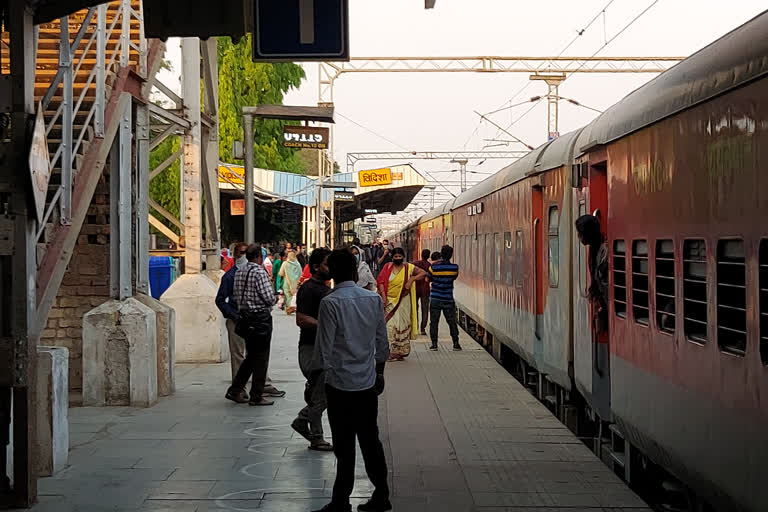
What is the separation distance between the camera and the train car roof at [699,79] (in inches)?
201

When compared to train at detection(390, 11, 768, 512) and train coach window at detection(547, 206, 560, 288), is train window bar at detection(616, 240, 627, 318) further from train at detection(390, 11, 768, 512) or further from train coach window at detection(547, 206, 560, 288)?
train coach window at detection(547, 206, 560, 288)

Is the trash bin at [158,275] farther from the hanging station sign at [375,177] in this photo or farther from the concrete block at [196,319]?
the hanging station sign at [375,177]

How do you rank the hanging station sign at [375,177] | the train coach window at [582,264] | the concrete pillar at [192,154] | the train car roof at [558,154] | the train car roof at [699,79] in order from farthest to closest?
1. the hanging station sign at [375,177]
2. the concrete pillar at [192,154]
3. the train car roof at [558,154]
4. the train coach window at [582,264]
5. the train car roof at [699,79]

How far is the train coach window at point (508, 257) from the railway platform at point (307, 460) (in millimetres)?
2119

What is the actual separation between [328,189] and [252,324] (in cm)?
2482

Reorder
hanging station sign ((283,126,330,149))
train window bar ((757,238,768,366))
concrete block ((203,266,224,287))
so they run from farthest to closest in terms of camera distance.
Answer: hanging station sign ((283,126,330,149)) < concrete block ((203,266,224,287)) < train window bar ((757,238,768,366))

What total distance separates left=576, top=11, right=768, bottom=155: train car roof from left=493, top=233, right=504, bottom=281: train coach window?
8.37 meters

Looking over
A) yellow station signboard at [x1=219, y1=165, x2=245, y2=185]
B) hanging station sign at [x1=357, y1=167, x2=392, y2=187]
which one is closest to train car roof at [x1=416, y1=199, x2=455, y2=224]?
hanging station sign at [x1=357, y1=167, x2=392, y2=187]

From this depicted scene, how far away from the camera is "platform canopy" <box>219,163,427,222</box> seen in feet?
121

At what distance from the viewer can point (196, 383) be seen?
1445 cm

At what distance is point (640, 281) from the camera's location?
724 cm

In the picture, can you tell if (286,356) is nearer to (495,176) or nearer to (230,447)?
(495,176)

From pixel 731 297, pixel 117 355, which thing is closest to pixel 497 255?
pixel 117 355

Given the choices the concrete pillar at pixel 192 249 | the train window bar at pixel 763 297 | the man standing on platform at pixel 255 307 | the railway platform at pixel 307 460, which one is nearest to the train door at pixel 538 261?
the railway platform at pixel 307 460
